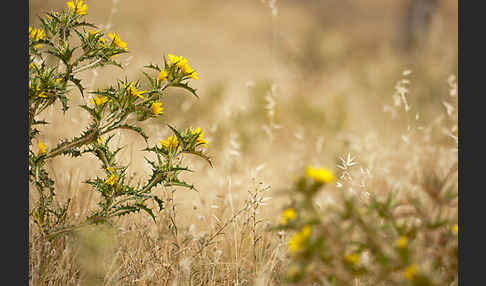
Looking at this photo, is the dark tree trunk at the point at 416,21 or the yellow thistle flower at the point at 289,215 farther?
the dark tree trunk at the point at 416,21

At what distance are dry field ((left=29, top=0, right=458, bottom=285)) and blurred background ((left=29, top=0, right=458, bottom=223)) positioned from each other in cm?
3

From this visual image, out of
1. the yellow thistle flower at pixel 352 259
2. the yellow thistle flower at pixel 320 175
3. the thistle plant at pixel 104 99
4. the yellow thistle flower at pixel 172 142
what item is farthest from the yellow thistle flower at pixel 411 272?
the yellow thistle flower at pixel 172 142

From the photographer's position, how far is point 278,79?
6605mm

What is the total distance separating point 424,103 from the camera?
571 cm

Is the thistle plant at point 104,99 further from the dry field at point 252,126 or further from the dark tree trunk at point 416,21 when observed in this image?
the dark tree trunk at point 416,21

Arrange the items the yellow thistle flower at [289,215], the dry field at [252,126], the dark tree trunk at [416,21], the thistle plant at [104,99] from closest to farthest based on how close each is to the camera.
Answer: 1. the yellow thistle flower at [289,215]
2. the thistle plant at [104,99]
3. the dry field at [252,126]
4. the dark tree trunk at [416,21]

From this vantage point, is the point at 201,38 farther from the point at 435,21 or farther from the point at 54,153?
the point at 54,153

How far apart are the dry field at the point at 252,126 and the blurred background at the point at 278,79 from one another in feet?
0.09

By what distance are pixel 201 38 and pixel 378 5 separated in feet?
17.9

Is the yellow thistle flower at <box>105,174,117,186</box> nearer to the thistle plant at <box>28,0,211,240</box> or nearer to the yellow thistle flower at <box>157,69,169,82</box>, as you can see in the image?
the thistle plant at <box>28,0,211,240</box>

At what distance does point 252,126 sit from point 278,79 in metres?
1.93

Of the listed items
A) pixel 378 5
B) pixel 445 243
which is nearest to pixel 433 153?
pixel 445 243

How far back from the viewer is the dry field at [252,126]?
1.55 m

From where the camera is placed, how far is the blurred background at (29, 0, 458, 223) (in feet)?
10.4
